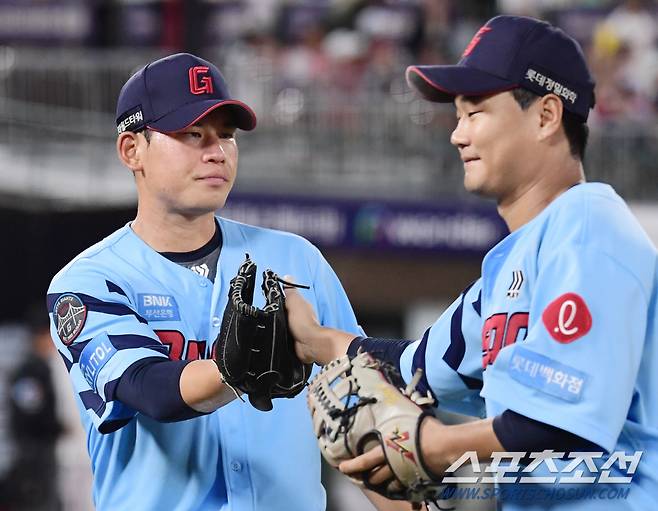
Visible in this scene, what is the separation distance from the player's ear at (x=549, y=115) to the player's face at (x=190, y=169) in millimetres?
924

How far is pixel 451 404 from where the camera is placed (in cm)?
307

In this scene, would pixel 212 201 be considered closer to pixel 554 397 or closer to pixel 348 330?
pixel 348 330

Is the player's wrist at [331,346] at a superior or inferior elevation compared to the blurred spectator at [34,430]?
superior

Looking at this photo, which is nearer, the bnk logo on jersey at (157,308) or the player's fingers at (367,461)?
the player's fingers at (367,461)

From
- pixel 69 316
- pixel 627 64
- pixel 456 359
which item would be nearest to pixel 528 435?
pixel 456 359

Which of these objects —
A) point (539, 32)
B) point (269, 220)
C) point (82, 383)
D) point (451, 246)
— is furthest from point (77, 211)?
point (539, 32)

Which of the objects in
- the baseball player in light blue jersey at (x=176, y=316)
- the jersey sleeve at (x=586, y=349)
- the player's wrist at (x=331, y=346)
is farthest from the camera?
the baseball player in light blue jersey at (x=176, y=316)

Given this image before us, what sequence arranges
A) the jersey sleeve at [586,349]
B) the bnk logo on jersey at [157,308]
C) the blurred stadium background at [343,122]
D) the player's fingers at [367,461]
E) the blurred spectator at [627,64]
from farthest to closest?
the blurred spectator at [627,64]
the blurred stadium background at [343,122]
the bnk logo on jersey at [157,308]
the player's fingers at [367,461]
the jersey sleeve at [586,349]

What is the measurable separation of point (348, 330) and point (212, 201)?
1.65 ft

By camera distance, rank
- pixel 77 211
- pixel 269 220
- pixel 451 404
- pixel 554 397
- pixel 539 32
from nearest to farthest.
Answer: pixel 554 397 < pixel 539 32 < pixel 451 404 < pixel 77 211 < pixel 269 220

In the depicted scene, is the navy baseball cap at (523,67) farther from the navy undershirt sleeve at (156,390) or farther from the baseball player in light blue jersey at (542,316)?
the navy undershirt sleeve at (156,390)

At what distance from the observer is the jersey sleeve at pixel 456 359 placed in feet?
9.59

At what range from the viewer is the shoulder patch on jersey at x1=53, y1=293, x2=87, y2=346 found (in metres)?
3.17

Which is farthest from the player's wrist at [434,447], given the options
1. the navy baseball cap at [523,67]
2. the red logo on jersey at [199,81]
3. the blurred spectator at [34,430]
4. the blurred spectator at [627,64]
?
the blurred spectator at [627,64]
